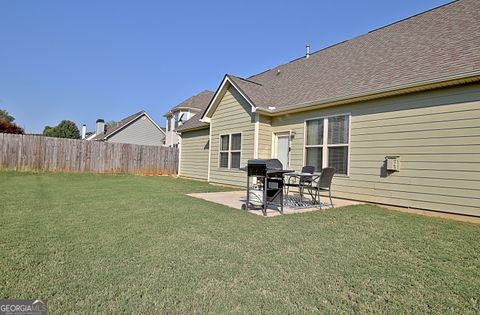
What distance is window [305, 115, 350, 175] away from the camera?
23.4 feet

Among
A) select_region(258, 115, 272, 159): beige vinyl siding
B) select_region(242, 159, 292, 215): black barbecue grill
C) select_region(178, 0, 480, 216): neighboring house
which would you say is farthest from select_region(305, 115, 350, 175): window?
select_region(242, 159, 292, 215): black barbecue grill

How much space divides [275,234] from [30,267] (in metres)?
2.89

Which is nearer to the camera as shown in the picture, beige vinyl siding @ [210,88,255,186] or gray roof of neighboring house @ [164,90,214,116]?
beige vinyl siding @ [210,88,255,186]

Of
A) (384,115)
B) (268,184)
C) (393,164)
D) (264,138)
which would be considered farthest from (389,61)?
(268,184)

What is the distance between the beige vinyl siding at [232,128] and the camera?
950 cm

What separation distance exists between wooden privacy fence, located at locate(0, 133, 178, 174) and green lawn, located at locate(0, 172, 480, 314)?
37.1ft

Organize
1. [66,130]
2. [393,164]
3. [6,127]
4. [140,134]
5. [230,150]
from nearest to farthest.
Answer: [393,164], [230,150], [6,127], [140,134], [66,130]

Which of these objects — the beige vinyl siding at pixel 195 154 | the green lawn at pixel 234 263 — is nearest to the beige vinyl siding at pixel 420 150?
the green lawn at pixel 234 263

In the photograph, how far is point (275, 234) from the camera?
3746 mm

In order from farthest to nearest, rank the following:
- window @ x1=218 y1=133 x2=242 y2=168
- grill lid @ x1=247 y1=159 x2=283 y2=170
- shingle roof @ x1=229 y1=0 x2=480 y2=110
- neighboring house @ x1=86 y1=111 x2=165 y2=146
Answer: neighboring house @ x1=86 y1=111 x2=165 y2=146, window @ x1=218 y1=133 x2=242 y2=168, shingle roof @ x1=229 y1=0 x2=480 y2=110, grill lid @ x1=247 y1=159 x2=283 y2=170

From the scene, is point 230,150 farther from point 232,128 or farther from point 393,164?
point 393,164

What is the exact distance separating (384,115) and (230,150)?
5874mm

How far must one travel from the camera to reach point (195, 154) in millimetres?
14023

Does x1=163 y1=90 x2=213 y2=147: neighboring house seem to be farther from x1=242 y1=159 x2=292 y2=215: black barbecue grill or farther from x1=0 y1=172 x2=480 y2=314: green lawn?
x1=0 y1=172 x2=480 y2=314: green lawn
